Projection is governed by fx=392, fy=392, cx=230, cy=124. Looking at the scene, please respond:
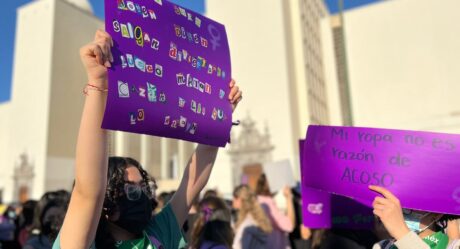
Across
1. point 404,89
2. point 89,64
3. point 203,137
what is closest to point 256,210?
point 203,137

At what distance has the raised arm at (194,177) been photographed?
1.86 meters

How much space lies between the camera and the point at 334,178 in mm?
1958

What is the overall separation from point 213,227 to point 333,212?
945 mm

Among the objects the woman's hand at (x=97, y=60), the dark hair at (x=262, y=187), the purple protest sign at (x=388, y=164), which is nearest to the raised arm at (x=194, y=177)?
the purple protest sign at (x=388, y=164)

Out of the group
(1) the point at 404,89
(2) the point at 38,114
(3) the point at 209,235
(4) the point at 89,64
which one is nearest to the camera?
(4) the point at 89,64

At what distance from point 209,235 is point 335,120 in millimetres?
24277

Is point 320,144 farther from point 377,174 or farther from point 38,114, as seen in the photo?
point 38,114

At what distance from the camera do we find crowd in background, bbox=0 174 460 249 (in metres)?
2.95

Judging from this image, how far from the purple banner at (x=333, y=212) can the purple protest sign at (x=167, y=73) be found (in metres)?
1.40

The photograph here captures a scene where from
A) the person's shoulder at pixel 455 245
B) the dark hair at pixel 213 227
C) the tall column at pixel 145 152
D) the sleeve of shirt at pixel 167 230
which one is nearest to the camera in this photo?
the sleeve of shirt at pixel 167 230

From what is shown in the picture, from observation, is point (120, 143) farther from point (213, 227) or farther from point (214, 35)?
point (214, 35)

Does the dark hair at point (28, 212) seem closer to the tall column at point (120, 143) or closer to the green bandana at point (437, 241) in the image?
the green bandana at point (437, 241)

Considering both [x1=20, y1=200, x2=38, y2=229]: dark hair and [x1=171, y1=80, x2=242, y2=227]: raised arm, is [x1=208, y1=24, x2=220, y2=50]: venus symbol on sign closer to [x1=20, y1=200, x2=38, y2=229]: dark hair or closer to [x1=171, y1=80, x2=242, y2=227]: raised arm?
[x1=171, y1=80, x2=242, y2=227]: raised arm

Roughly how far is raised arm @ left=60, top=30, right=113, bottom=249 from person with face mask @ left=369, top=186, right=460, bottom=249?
114 centimetres
